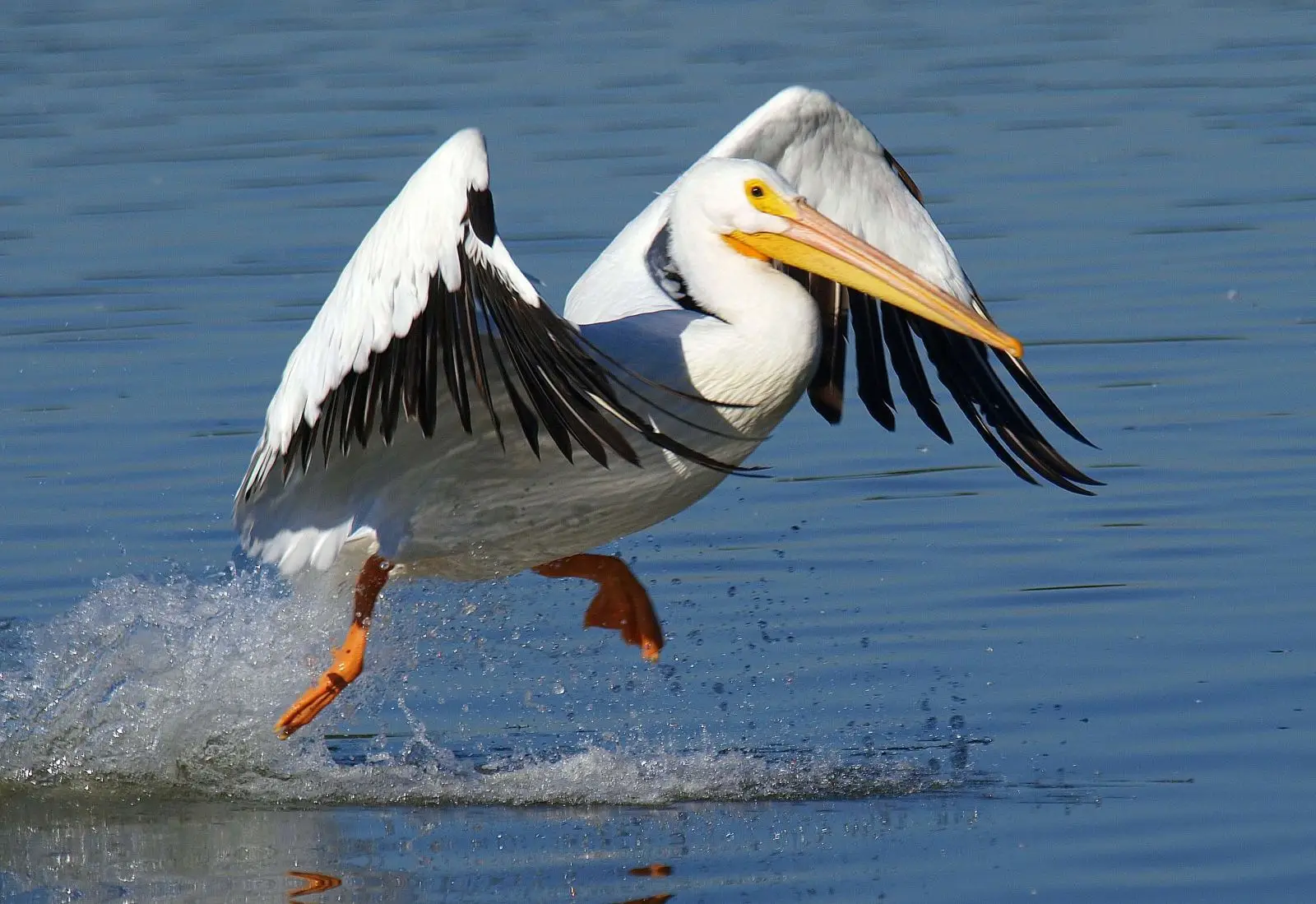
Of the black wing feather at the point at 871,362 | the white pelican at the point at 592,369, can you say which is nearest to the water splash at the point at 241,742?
the white pelican at the point at 592,369

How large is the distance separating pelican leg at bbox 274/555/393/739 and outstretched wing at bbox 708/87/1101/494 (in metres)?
1.54

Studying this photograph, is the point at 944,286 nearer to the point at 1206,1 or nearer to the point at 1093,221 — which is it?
the point at 1093,221

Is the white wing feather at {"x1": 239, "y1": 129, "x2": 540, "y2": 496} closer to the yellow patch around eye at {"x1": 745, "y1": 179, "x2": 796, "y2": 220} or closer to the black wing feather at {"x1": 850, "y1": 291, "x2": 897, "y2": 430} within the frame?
the yellow patch around eye at {"x1": 745, "y1": 179, "x2": 796, "y2": 220}

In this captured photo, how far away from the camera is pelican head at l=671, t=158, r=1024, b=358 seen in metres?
6.39

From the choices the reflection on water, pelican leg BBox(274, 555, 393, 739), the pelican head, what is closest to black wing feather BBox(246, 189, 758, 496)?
the pelican head

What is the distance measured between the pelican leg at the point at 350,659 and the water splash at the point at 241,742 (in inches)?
5.2

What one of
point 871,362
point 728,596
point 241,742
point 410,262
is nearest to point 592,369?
point 410,262

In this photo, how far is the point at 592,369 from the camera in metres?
5.81

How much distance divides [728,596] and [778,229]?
1700mm

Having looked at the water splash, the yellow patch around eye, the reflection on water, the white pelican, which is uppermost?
the yellow patch around eye

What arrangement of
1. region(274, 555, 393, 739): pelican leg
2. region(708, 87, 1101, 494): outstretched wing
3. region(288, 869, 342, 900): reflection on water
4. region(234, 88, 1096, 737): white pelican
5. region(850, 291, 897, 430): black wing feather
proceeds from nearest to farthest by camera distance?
1. region(288, 869, 342, 900): reflection on water
2. region(234, 88, 1096, 737): white pelican
3. region(274, 555, 393, 739): pelican leg
4. region(708, 87, 1101, 494): outstretched wing
5. region(850, 291, 897, 430): black wing feather

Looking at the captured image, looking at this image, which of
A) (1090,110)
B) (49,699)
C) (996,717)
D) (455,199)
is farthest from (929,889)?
(1090,110)

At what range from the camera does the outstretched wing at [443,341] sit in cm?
564

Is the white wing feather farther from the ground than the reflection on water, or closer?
farther from the ground
